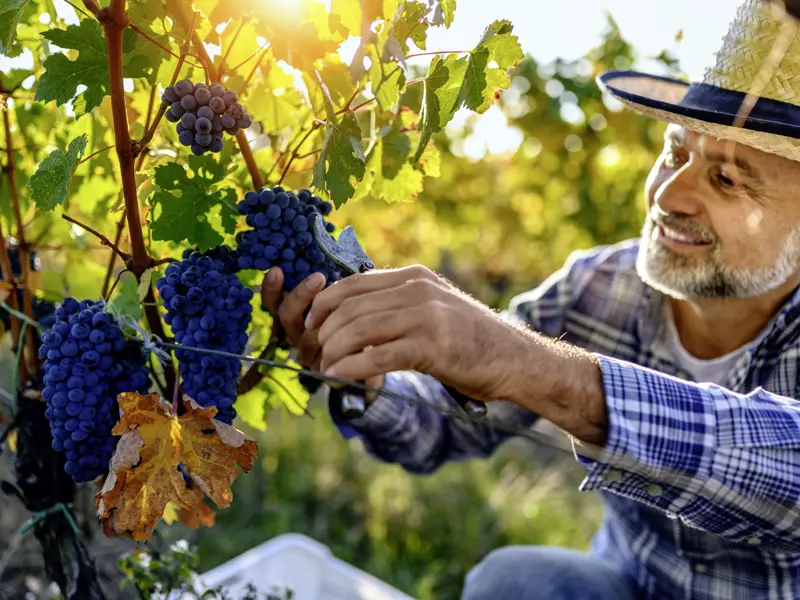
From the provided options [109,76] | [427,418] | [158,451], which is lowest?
[427,418]

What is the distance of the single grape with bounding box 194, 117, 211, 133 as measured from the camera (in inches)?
39.5

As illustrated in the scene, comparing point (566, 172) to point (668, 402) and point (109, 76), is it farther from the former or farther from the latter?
point (109, 76)

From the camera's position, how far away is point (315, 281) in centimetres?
110

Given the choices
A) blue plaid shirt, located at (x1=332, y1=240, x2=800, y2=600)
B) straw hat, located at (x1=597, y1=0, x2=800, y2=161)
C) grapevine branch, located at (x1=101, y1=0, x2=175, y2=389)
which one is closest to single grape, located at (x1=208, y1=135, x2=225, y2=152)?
grapevine branch, located at (x1=101, y1=0, x2=175, y2=389)

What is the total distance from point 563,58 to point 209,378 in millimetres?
2699

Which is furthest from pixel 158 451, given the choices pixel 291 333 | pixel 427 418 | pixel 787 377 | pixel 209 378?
pixel 787 377

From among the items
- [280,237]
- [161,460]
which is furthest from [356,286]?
[161,460]

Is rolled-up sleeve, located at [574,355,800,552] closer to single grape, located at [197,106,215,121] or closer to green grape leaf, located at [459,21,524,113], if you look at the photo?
green grape leaf, located at [459,21,524,113]

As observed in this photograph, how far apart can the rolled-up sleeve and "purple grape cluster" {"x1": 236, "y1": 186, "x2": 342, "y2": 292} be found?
51 cm

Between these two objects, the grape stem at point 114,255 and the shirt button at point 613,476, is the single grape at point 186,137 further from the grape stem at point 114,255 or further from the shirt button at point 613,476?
the shirt button at point 613,476

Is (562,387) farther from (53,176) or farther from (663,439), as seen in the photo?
(53,176)

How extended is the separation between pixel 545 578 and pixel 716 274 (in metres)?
0.89

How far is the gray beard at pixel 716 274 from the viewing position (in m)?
1.70

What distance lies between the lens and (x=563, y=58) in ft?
11.0
